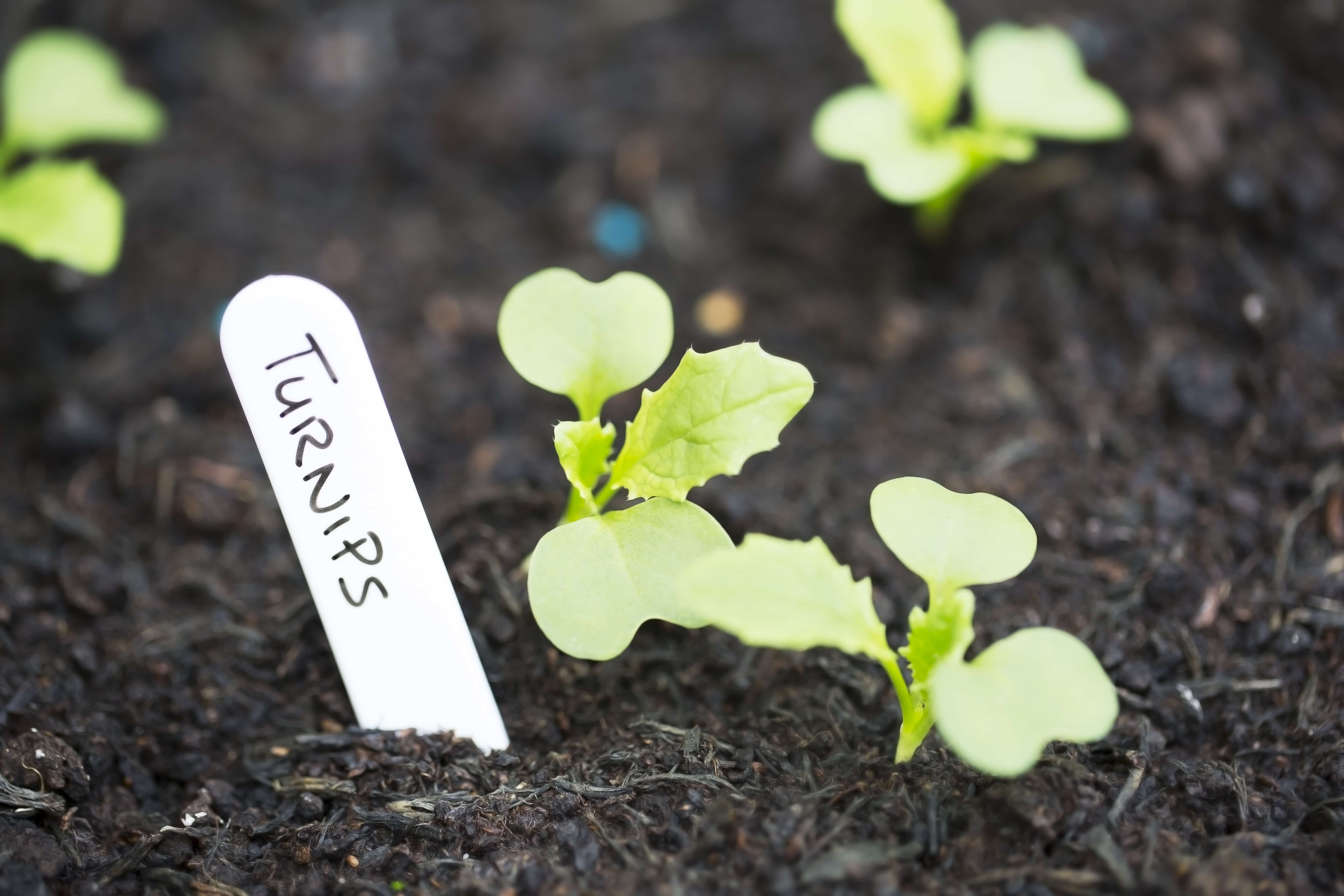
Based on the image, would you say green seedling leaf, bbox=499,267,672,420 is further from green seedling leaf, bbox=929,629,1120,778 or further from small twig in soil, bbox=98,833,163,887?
small twig in soil, bbox=98,833,163,887

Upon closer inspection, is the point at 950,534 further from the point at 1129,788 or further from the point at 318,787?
the point at 318,787

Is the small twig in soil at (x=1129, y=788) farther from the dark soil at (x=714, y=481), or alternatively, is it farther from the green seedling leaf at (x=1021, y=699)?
the green seedling leaf at (x=1021, y=699)

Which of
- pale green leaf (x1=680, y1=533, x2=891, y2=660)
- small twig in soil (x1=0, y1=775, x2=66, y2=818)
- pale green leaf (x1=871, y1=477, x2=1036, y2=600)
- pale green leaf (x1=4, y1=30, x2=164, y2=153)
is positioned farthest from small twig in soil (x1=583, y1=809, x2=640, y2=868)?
pale green leaf (x1=4, y1=30, x2=164, y2=153)

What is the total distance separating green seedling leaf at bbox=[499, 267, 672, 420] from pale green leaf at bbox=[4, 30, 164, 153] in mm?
1127

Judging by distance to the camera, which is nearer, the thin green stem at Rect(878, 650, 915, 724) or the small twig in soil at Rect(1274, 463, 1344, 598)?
the thin green stem at Rect(878, 650, 915, 724)

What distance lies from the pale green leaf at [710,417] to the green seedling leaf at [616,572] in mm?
47

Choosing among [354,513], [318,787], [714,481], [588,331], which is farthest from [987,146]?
[318,787]

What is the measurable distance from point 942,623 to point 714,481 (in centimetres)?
64

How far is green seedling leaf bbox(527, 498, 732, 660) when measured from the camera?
1162 mm

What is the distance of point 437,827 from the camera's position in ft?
4.04

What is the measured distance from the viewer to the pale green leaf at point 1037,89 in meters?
1.86

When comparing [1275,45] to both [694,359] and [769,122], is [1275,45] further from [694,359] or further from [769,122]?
[694,359]

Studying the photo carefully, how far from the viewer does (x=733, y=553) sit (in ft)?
3.43

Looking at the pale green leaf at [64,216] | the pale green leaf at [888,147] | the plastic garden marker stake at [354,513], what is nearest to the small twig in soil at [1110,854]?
the plastic garden marker stake at [354,513]
